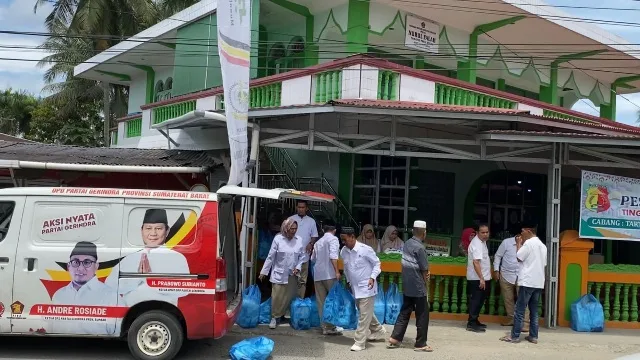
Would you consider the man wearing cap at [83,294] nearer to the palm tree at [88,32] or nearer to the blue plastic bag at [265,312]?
the blue plastic bag at [265,312]

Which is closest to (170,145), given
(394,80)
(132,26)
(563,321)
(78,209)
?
(394,80)

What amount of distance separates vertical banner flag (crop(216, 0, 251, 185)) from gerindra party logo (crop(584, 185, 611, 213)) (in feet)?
17.6

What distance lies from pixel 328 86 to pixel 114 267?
511 centimetres

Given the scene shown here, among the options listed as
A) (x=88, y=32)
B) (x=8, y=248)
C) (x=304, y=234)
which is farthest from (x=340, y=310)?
(x=88, y=32)

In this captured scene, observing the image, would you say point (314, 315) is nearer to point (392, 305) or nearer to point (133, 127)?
point (392, 305)

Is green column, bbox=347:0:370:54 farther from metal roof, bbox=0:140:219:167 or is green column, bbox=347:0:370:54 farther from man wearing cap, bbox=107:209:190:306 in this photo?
man wearing cap, bbox=107:209:190:306

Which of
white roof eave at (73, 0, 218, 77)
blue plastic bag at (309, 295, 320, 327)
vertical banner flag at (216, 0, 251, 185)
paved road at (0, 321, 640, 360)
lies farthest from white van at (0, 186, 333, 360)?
white roof eave at (73, 0, 218, 77)

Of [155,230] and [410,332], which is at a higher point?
[155,230]

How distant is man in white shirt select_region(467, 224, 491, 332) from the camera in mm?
8350

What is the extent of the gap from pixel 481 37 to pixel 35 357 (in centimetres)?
1382

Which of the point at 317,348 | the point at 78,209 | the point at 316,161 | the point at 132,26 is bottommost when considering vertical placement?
the point at 317,348

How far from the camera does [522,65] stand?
1694 centimetres

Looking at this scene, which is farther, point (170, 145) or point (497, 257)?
point (170, 145)

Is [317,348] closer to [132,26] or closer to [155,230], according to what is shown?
[155,230]
